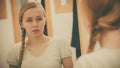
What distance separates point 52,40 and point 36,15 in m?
0.21

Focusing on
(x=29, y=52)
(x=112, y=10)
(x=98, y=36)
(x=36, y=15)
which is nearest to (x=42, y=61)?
(x=29, y=52)

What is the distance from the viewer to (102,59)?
125 centimetres

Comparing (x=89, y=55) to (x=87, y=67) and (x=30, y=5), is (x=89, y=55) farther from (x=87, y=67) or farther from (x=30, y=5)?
(x=30, y=5)

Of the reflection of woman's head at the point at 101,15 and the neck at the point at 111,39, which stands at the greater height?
the reflection of woman's head at the point at 101,15

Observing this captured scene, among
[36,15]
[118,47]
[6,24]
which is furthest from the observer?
[6,24]

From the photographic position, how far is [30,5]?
1415mm

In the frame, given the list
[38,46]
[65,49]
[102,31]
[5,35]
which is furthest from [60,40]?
[5,35]

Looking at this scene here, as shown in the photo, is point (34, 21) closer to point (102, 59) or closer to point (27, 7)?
point (27, 7)

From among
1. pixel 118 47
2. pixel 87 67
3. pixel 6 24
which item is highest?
pixel 6 24

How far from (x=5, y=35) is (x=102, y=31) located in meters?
0.82

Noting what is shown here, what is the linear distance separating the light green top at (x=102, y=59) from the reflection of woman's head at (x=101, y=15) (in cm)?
5

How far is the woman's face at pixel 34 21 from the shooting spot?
1.41 metres

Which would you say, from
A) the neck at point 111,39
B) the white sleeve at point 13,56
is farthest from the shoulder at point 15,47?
the neck at point 111,39

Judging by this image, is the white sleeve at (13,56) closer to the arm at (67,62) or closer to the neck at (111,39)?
the arm at (67,62)
